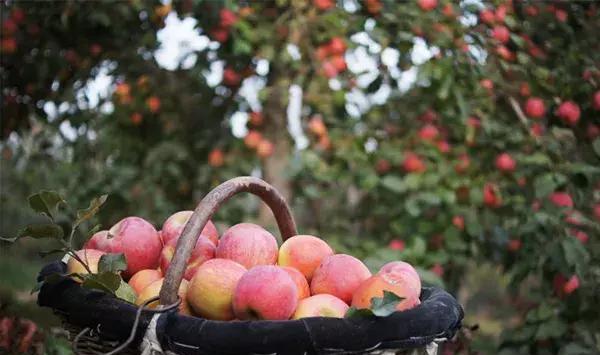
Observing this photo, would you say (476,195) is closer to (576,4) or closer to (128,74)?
(576,4)

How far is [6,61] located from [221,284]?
2.22 metres

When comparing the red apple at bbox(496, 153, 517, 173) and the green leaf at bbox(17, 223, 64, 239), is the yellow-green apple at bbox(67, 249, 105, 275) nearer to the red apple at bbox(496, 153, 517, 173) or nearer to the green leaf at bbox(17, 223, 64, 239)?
the green leaf at bbox(17, 223, 64, 239)

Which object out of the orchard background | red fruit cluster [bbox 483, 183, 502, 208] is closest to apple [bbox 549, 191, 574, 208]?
the orchard background

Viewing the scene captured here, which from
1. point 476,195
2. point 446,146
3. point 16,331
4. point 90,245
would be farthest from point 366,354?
point 446,146

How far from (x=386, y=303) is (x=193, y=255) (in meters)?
0.42

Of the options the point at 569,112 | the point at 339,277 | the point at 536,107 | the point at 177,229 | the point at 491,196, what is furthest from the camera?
the point at 491,196

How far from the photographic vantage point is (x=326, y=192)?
299cm

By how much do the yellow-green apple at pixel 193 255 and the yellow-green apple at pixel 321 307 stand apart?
0.74 ft

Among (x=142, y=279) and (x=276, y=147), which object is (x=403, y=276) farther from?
(x=276, y=147)

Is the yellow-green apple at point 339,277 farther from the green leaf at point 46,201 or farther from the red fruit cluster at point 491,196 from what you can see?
the red fruit cluster at point 491,196

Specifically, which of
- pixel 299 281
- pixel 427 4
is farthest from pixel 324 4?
pixel 299 281

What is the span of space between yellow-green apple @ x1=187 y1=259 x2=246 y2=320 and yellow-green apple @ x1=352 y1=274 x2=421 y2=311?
20 centimetres

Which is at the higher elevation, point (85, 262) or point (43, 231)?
point (43, 231)

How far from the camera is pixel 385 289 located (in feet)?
3.73
